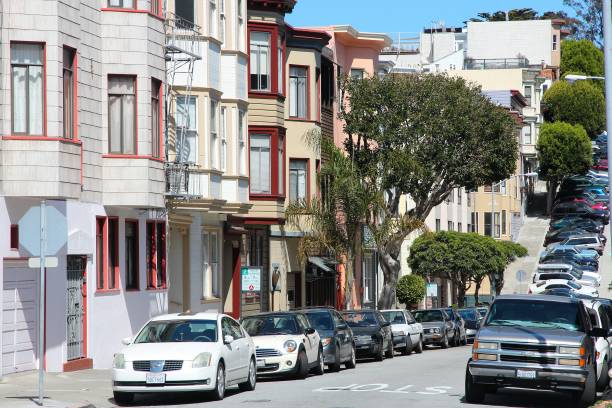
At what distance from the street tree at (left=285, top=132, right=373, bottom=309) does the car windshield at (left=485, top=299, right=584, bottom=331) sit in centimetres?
2202

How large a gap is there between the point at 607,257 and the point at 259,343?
207ft

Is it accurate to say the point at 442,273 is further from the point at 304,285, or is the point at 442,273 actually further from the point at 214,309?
the point at 214,309

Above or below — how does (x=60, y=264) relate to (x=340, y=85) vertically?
below

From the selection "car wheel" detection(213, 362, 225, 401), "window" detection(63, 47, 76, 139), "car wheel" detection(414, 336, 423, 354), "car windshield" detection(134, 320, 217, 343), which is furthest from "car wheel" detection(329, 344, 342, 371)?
"car wheel" detection(414, 336, 423, 354)

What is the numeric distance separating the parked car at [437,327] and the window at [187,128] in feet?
48.7

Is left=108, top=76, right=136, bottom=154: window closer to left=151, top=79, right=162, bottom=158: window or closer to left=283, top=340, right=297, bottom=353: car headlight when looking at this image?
left=151, top=79, right=162, bottom=158: window

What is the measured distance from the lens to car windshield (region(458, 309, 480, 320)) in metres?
53.4

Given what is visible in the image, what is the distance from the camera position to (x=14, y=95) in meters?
25.4

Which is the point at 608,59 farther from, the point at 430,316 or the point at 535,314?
the point at 430,316

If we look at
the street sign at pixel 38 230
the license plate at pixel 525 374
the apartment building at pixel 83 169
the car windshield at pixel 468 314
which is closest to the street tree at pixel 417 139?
the car windshield at pixel 468 314

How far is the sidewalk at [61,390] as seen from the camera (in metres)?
20.7

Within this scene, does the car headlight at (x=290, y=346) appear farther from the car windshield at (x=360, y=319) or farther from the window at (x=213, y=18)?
the window at (x=213, y=18)

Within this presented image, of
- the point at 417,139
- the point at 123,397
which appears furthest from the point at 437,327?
the point at 123,397

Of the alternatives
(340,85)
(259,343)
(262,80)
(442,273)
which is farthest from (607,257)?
(259,343)
